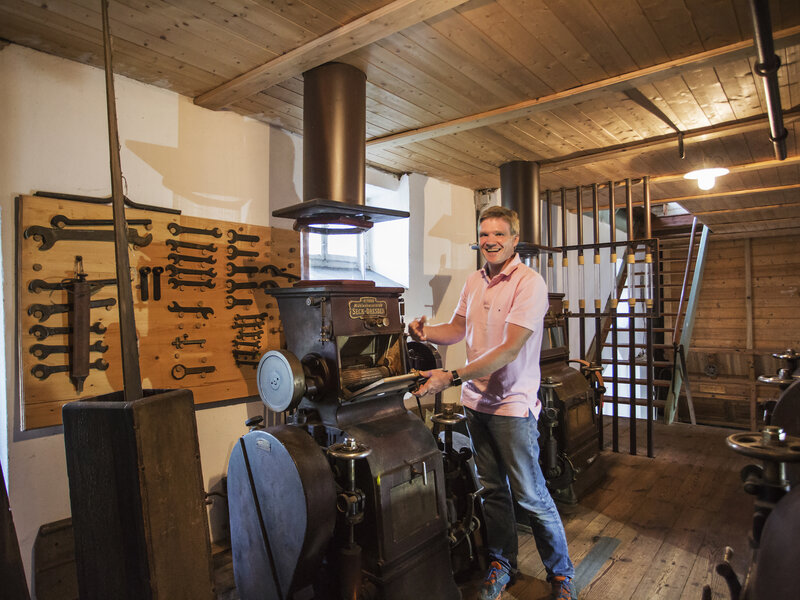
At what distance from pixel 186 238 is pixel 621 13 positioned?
7.75 ft

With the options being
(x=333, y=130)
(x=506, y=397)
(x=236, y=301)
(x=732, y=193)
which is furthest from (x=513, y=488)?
(x=732, y=193)

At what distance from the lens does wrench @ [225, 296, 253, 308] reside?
2934mm

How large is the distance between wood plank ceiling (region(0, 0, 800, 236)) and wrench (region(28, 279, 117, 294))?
105cm

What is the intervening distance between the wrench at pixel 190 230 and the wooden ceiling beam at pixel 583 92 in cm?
132

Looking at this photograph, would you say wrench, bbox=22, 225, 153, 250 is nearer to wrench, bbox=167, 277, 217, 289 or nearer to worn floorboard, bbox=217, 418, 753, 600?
wrench, bbox=167, 277, 217, 289

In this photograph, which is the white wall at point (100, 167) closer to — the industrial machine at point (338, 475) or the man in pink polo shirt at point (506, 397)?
the industrial machine at point (338, 475)

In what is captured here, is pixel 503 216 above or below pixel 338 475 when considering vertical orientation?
above

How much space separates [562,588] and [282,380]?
147cm

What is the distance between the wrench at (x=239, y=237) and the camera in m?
2.99

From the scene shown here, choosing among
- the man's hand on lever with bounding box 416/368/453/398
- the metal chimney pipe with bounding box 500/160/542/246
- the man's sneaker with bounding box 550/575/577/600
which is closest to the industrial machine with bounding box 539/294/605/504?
the metal chimney pipe with bounding box 500/160/542/246

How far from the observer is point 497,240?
2264mm

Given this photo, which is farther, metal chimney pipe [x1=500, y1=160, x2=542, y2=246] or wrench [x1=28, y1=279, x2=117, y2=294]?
metal chimney pipe [x1=500, y1=160, x2=542, y2=246]

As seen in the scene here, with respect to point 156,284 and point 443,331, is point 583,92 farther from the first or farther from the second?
point 156,284

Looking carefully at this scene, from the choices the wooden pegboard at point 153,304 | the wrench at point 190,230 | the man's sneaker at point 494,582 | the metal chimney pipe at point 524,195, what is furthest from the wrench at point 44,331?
the metal chimney pipe at point 524,195
